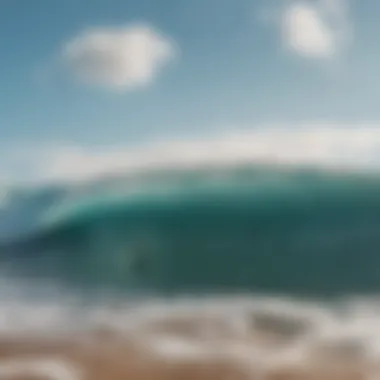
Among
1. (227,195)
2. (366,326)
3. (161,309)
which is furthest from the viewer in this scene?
(227,195)

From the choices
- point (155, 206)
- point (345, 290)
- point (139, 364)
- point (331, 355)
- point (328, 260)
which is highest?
point (155, 206)

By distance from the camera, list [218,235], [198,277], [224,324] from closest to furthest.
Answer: [224,324] < [198,277] < [218,235]

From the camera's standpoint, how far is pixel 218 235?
11.9 feet

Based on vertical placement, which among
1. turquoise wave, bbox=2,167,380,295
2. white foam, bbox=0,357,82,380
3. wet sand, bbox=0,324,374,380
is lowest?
white foam, bbox=0,357,82,380

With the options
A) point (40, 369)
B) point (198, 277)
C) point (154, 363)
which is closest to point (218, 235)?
point (198, 277)

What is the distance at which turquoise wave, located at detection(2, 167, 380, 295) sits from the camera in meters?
3.35

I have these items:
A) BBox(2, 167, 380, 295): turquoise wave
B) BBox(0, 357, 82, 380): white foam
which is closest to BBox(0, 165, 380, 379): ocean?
BBox(2, 167, 380, 295): turquoise wave

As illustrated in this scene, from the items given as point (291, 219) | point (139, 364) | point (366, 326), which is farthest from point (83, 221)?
point (366, 326)

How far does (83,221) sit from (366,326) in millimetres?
1884

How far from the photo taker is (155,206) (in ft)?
12.2

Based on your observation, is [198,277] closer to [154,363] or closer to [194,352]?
[194,352]

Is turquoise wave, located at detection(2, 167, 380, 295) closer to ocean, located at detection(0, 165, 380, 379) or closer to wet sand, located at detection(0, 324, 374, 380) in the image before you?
ocean, located at detection(0, 165, 380, 379)

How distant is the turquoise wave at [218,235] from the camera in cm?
335

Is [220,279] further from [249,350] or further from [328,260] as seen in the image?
[249,350]
